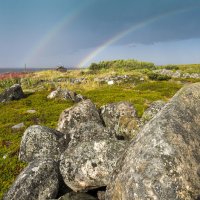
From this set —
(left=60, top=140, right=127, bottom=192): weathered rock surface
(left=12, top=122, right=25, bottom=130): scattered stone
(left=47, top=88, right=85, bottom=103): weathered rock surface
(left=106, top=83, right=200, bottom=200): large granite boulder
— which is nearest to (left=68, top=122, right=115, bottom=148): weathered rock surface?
(left=60, top=140, right=127, bottom=192): weathered rock surface

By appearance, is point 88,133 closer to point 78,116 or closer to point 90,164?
point 90,164


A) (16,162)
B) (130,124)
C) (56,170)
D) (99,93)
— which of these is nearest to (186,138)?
(56,170)

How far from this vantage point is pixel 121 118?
64.0ft

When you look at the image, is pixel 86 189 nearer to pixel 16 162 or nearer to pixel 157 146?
pixel 157 146

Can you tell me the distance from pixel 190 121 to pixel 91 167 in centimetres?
449

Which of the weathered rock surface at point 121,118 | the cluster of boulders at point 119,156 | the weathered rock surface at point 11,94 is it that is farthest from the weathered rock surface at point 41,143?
the weathered rock surface at point 11,94

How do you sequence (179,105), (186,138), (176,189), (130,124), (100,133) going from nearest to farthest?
(176,189), (186,138), (179,105), (100,133), (130,124)

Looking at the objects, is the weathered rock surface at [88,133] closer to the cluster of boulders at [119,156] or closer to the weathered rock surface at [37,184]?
the cluster of boulders at [119,156]

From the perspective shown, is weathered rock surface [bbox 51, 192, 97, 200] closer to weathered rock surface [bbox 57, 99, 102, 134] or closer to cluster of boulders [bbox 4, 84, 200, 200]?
cluster of boulders [bbox 4, 84, 200, 200]

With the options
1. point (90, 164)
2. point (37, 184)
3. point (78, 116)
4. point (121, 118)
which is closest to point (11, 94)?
point (78, 116)

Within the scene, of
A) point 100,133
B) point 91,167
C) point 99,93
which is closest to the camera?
point 91,167

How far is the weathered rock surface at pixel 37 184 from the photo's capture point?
1412 centimetres

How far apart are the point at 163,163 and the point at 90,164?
4.56 metres

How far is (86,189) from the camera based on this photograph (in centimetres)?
1384
